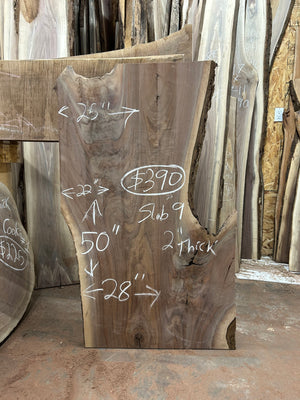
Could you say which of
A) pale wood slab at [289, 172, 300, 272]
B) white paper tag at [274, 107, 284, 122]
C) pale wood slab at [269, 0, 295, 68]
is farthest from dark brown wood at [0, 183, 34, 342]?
pale wood slab at [269, 0, 295, 68]

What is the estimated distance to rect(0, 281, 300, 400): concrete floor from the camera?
1.02 metres

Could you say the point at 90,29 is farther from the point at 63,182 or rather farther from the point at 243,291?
the point at 243,291

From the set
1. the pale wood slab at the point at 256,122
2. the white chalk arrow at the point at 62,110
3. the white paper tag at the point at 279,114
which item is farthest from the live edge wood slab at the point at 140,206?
the white paper tag at the point at 279,114

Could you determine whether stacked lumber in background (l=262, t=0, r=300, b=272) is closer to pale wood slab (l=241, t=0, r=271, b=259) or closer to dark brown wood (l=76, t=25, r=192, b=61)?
pale wood slab (l=241, t=0, r=271, b=259)

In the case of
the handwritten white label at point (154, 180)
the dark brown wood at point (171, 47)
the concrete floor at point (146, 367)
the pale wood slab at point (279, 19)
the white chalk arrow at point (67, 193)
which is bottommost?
the concrete floor at point (146, 367)

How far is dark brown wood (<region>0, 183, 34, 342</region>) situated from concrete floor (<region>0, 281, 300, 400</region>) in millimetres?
91

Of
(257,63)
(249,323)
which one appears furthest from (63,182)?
(257,63)

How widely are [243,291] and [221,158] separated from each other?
0.88 metres

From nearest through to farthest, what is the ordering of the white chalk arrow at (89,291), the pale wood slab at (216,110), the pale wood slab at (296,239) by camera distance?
the white chalk arrow at (89,291) < the pale wood slab at (216,110) < the pale wood slab at (296,239)

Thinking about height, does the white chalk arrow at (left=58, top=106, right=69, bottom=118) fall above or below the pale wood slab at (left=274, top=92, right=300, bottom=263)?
above

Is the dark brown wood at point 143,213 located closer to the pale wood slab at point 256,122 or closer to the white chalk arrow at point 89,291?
the white chalk arrow at point 89,291

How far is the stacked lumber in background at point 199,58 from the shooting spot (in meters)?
1.78

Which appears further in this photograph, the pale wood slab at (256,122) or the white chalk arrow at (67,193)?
the pale wood slab at (256,122)

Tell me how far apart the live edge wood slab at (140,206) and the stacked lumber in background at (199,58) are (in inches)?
13.2
